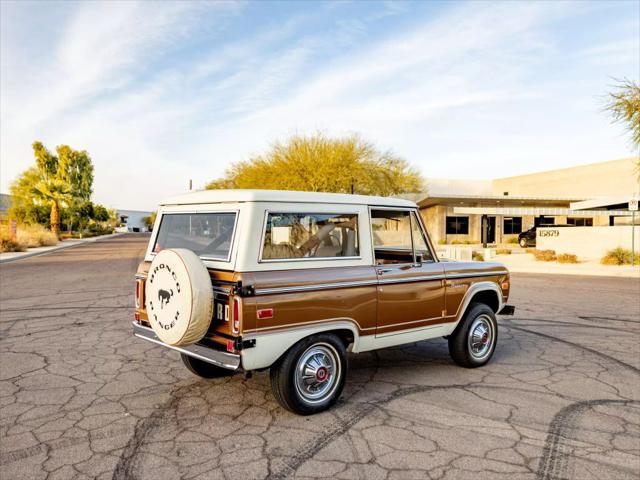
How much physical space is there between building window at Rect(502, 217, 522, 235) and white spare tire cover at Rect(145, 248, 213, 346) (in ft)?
133

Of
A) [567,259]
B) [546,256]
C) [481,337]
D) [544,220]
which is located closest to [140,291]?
[481,337]

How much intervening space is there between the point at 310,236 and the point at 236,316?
1.10 m

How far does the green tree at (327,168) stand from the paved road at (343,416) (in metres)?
27.1

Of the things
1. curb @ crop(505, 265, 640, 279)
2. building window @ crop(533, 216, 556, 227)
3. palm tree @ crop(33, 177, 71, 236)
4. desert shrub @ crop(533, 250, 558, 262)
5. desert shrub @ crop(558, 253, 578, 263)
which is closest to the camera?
curb @ crop(505, 265, 640, 279)

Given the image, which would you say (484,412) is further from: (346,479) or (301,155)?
(301,155)

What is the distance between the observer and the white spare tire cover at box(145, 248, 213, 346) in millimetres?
3988

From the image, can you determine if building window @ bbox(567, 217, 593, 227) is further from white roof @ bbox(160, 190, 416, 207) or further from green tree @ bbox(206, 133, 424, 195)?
white roof @ bbox(160, 190, 416, 207)

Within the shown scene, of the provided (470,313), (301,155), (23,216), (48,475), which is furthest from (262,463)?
(23,216)

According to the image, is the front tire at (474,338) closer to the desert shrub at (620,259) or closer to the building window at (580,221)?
the desert shrub at (620,259)

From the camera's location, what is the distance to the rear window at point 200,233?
4352 millimetres

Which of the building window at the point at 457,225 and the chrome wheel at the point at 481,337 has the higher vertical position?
the building window at the point at 457,225

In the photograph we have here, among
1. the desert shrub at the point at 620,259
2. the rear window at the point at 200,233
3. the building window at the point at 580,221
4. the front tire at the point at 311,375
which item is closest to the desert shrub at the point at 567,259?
the desert shrub at the point at 620,259

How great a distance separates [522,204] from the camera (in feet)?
137

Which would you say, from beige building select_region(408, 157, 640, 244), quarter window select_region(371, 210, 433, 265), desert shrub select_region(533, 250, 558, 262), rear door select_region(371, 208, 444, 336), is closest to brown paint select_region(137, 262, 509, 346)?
rear door select_region(371, 208, 444, 336)
